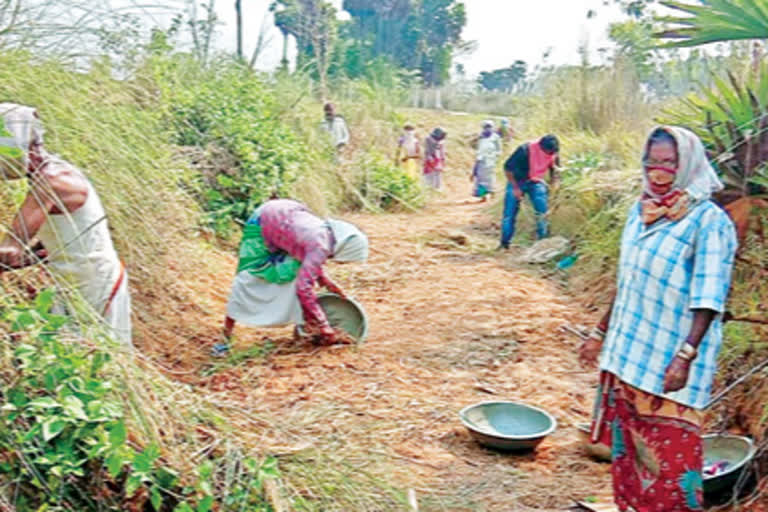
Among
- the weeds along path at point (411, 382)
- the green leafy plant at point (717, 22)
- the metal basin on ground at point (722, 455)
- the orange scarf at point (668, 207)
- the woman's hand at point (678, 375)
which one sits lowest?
the weeds along path at point (411, 382)

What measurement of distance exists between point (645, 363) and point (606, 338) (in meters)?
0.31

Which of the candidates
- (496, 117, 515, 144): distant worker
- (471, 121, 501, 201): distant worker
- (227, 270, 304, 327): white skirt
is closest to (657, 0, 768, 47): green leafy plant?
(227, 270, 304, 327): white skirt

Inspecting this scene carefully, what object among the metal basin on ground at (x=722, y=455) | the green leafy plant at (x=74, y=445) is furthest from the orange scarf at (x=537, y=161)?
the green leafy plant at (x=74, y=445)

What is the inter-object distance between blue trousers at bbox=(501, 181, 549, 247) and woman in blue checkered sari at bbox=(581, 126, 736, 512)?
6.40m

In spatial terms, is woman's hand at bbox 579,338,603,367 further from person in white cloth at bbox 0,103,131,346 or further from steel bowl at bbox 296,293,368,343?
steel bowl at bbox 296,293,368,343

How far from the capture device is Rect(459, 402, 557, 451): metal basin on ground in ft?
12.9

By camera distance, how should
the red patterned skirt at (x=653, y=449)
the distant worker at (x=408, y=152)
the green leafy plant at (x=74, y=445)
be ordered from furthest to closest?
the distant worker at (x=408, y=152)
the red patterned skirt at (x=653, y=449)
the green leafy plant at (x=74, y=445)

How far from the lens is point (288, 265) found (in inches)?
202

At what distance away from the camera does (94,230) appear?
3.30 meters

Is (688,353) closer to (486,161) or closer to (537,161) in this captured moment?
(537,161)

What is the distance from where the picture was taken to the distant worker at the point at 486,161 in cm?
1345

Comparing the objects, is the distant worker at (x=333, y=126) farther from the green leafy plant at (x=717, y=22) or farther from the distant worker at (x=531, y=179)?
A: the green leafy plant at (x=717, y=22)

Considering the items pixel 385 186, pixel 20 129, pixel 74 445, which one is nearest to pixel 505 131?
pixel 385 186

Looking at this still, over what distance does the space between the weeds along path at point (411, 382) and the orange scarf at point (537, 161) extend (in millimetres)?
1339
